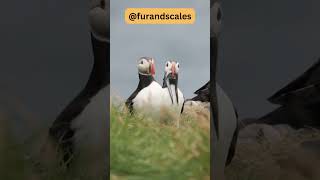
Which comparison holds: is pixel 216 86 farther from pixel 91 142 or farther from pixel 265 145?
pixel 91 142

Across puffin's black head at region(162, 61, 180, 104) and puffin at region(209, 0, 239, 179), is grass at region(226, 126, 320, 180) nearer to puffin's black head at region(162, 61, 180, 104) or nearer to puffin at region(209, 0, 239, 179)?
puffin at region(209, 0, 239, 179)

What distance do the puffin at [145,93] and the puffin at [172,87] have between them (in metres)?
0.05

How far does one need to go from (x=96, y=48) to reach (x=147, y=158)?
674mm

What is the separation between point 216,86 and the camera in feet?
9.39

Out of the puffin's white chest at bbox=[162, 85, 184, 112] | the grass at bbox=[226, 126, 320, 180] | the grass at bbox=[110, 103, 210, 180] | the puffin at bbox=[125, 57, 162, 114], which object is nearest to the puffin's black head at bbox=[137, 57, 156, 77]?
the puffin at bbox=[125, 57, 162, 114]

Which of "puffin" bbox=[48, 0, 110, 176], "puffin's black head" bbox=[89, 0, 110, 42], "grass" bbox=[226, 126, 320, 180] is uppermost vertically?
"puffin's black head" bbox=[89, 0, 110, 42]

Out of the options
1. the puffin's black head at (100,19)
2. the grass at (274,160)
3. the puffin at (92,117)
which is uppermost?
the puffin's black head at (100,19)

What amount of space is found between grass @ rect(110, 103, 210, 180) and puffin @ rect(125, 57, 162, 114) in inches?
2.1

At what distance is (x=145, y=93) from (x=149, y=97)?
1.3 inches

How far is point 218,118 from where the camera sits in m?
→ 2.90

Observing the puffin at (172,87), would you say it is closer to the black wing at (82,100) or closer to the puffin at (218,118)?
the puffin at (218,118)

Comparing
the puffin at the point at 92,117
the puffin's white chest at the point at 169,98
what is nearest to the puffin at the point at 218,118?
the puffin's white chest at the point at 169,98

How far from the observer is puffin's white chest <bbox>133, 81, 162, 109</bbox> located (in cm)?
290

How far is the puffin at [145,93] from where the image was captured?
288 cm
